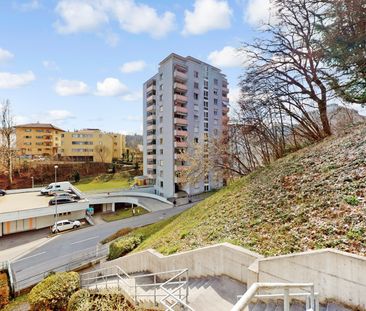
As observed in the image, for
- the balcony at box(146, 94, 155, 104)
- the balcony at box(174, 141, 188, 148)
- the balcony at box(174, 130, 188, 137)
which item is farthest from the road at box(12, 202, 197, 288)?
the balcony at box(146, 94, 155, 104)

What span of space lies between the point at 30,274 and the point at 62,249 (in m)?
4.03

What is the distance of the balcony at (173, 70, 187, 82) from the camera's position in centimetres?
3862

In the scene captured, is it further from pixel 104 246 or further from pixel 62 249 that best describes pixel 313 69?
pixel 62 249

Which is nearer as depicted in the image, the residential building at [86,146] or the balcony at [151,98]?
the balcony at [151,98]

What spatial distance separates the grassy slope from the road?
44.1 feet

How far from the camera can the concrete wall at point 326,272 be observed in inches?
164

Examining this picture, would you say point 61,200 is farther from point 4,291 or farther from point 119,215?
point 4,291

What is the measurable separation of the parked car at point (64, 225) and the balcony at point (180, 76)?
25108 millimetres

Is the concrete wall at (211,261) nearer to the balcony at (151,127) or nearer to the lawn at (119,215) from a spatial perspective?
the lawn at (119,215)

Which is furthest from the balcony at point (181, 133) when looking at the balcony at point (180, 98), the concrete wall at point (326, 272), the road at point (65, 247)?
the concrete wall at point (326, 272)

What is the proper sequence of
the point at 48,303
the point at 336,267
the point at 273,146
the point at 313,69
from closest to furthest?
the point at 336,267 → the point at 48,303 → the point at 313,69 → the point at 273,146

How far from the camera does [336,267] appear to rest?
14.5 feet

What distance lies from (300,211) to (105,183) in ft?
166

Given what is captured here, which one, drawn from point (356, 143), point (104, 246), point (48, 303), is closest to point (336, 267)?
point (356, 143)
